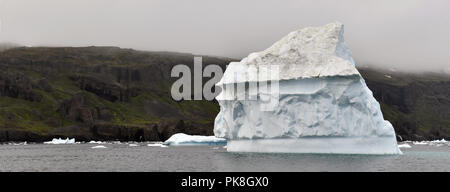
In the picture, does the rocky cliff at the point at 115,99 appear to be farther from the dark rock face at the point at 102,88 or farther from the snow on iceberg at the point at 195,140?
the snow on iceberg at the point at 195,140

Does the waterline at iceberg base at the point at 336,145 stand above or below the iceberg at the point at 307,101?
below

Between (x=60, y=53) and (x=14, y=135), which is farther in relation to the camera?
(x=60, y=53)

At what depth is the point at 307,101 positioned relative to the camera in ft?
136

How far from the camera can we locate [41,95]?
137000 mm

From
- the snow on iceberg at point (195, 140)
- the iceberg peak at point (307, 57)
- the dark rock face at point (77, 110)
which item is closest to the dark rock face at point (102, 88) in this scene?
the dark rock face at point (77, 110)

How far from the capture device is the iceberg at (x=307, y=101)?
40125 millimetres

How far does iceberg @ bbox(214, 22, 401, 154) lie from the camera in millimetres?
40125

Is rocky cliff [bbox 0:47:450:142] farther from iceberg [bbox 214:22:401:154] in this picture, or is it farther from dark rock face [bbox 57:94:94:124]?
iceberg [bbox 214:22:401:154]

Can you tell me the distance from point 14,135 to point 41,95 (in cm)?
3875

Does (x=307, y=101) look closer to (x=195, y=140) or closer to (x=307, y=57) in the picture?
(x=307, y=57)

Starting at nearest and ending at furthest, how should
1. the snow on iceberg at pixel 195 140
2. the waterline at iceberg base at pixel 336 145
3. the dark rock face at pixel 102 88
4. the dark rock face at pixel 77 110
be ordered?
the waterline at iceberg base at pixel 336 145, the snow on iceberg at pixel 195 140, the dark rock face at pixel 77 110, the dark rock face at pixel 102 88
